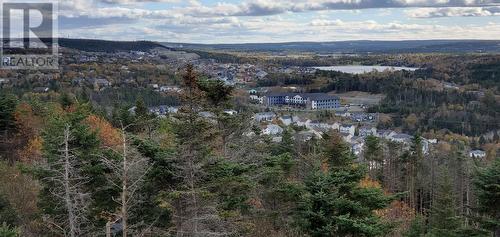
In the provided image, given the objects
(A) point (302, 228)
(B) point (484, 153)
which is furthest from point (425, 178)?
(B) point (484, 153)

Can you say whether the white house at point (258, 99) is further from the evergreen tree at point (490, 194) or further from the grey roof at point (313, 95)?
the evergreen tree at point (490, 194)

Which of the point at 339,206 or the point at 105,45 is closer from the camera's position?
the point at 339,206

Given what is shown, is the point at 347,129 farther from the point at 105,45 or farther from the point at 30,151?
the point at 105,45

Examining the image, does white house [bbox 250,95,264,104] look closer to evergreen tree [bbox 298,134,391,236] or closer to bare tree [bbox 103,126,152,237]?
evergreen tree [bbox 298,134,391,236]

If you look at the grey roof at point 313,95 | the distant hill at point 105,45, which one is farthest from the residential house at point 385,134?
the distant hill at point 105,45

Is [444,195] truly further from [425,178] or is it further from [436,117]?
[436,117]

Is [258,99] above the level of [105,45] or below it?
below

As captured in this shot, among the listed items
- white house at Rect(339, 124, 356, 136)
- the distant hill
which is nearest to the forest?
white house at Rect(339, 124, 356, 136)

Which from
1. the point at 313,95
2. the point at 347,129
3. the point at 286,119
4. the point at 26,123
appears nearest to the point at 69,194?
the point at 26,123
